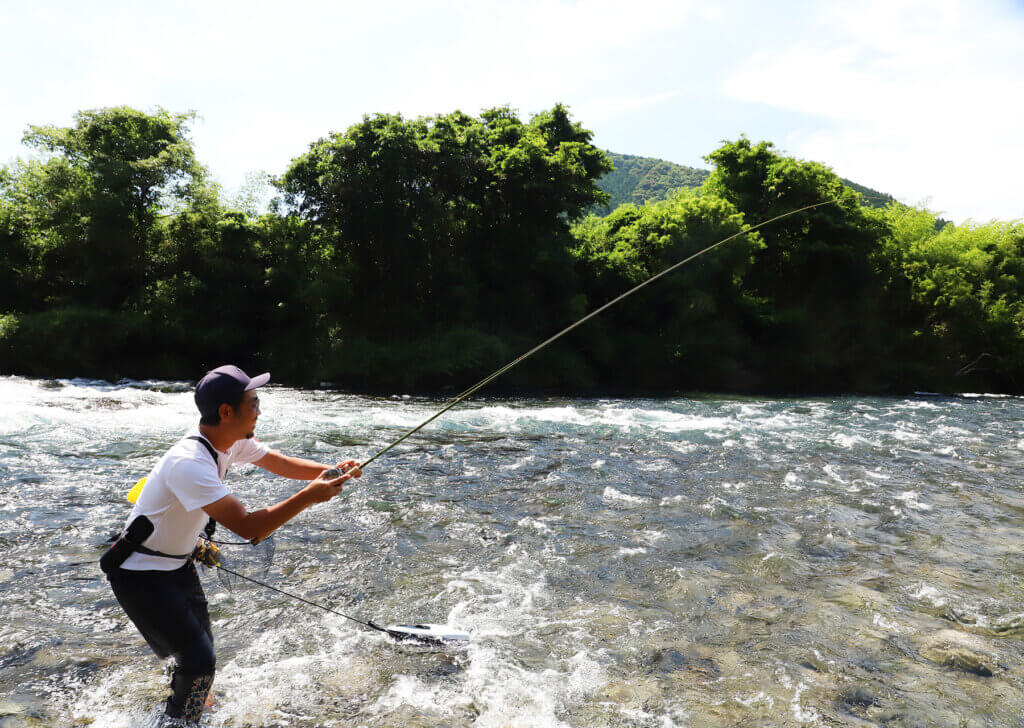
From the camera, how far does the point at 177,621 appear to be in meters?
2.66

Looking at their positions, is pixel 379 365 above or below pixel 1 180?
below

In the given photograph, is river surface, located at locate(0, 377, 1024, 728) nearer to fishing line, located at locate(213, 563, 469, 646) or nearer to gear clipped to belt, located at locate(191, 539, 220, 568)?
fishing line, located at locate(213, 563, 469, 646)

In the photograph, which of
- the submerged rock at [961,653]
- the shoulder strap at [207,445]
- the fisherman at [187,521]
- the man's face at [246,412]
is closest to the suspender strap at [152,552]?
the fisherman at [187,521]

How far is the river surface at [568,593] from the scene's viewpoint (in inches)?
132

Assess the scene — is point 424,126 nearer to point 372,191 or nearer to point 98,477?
point 372,191

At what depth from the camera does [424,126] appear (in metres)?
26.9

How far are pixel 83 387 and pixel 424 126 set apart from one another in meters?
16.9

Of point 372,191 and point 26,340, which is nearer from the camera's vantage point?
point 26,340

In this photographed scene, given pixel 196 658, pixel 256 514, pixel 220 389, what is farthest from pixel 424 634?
pixel 220 389

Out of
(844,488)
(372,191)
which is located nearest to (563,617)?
(844,488)

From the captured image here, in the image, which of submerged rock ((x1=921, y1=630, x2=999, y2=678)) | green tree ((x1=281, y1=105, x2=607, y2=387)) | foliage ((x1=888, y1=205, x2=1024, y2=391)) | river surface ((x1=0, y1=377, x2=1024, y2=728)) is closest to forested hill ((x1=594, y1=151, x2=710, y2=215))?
foliage ((x1=888, y1=205, x2=1024, y2=391))

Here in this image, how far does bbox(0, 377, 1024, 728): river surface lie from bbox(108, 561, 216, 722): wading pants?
412mm

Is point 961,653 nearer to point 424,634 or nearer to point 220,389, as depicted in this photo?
point 424,634

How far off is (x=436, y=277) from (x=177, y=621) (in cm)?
2487
